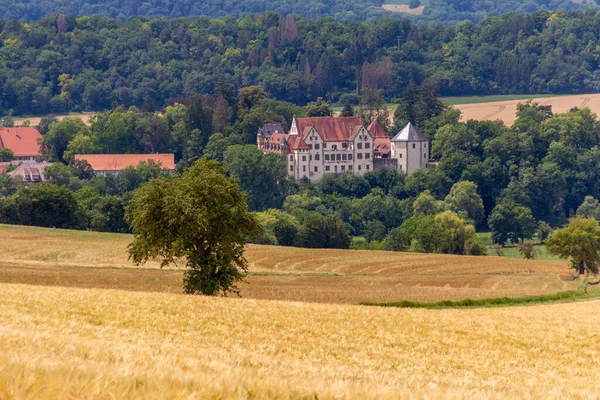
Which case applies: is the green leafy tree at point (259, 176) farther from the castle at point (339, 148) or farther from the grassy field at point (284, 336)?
the grassy field at point (284, 336)

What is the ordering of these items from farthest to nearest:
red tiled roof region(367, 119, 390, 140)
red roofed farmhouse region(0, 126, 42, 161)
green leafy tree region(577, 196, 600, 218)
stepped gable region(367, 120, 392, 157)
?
red roofed farmhouse region(0, 126, 42, 161) < red tiled roof region(367, 119, 390, 140) < stepped gable region(367, 120, 392, 157) < green leafy tree region(577, 196, 600, 218)

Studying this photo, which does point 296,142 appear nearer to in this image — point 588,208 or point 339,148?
point 339,148

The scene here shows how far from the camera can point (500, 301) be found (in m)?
47.1

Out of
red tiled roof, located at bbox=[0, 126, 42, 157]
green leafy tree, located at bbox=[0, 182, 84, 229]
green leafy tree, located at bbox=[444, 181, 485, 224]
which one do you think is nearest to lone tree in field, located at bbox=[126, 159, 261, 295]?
green leafy tree, located at bbox=[0, 182, 84, 229]

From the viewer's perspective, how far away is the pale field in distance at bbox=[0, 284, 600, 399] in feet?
36.2

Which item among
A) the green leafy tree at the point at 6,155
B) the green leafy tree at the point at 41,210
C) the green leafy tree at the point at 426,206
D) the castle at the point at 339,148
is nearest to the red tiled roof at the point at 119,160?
the castle at the point at 339,148

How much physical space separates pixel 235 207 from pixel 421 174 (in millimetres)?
121790

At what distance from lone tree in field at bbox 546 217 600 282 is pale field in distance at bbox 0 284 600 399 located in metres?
35.4

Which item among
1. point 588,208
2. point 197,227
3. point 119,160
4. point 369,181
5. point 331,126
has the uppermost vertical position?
point 331,126

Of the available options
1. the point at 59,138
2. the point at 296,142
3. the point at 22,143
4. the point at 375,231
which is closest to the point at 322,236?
the point at 375,231

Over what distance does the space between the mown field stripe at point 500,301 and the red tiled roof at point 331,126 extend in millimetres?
125902

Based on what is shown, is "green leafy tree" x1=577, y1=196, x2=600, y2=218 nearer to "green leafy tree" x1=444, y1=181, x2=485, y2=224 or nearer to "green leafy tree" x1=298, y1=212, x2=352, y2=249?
"green leafy tree" x1=444, y1=181, x2=485, y2=224

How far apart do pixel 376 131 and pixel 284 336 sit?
6306 inches

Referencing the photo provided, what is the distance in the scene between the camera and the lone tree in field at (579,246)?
73.4 metres
